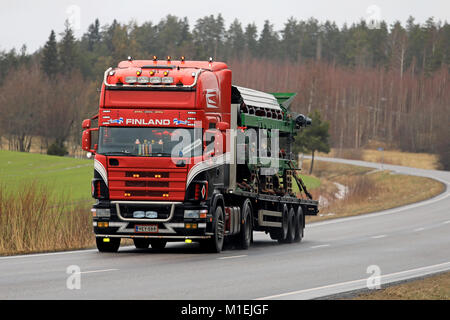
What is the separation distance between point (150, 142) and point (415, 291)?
306 inches

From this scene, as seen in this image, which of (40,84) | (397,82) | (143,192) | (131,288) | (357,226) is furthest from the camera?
(397,82)

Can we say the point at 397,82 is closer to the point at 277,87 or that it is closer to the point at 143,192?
the point at 277,87

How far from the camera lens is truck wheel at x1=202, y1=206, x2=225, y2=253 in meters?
19.7

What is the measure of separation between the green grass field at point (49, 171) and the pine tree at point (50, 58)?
51575 millimetres

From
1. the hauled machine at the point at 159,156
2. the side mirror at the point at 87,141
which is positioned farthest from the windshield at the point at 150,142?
the side mirror at the point at 87,141

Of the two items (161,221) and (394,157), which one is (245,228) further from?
(394,157)

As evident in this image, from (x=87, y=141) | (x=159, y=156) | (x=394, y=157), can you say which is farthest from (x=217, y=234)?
(x=394, y=157)

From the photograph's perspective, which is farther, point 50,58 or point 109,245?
point 50,58

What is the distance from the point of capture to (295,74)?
15338 cm

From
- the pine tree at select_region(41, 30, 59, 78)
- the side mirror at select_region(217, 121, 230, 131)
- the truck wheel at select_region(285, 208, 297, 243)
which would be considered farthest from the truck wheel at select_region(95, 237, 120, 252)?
the pine tree at select_region(41, 30, 59, 78)

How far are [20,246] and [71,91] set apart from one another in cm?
10552

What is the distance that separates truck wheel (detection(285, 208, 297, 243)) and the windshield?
845 cm
